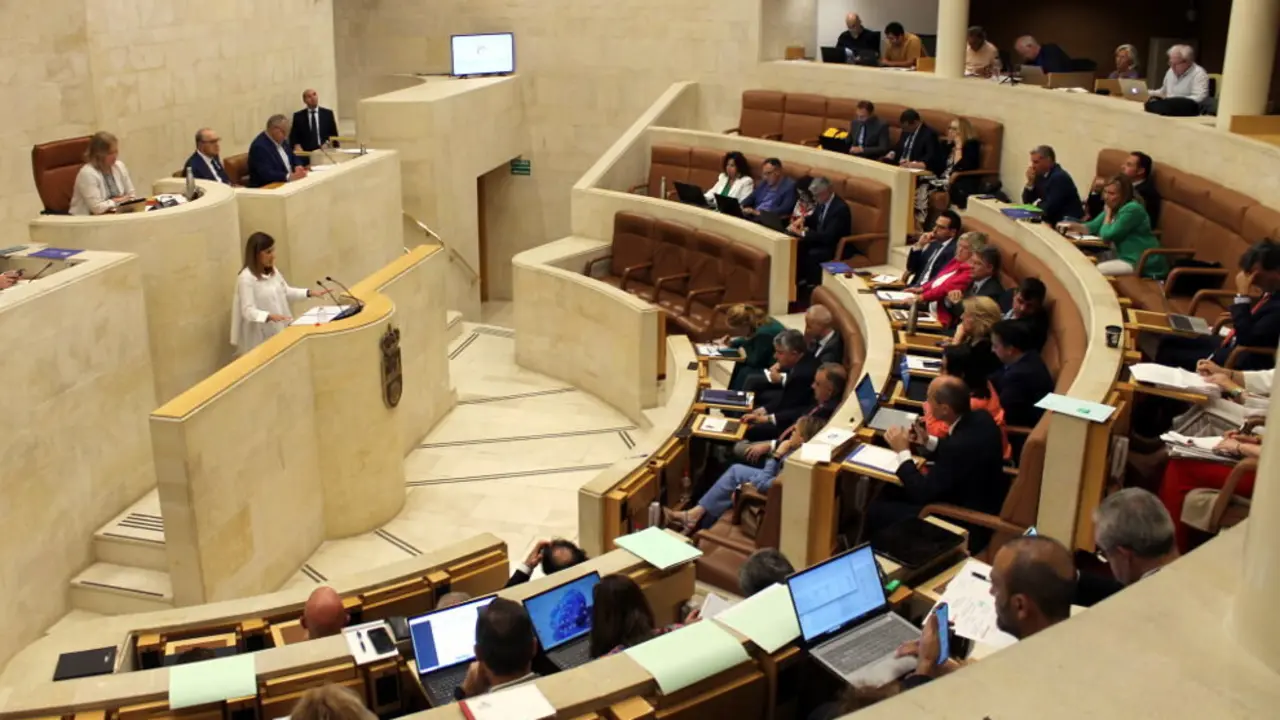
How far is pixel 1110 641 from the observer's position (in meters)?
2.64

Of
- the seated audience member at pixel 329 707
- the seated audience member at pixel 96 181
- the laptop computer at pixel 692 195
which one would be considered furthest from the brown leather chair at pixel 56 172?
the seated audience member at pixel 329 707

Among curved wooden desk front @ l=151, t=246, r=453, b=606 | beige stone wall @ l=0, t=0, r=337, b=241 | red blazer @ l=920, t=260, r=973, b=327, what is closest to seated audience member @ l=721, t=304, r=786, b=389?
red blazer @ l=920, t=260, r=973, b=327

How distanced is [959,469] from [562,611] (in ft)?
6.66

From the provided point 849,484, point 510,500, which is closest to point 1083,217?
point 849,484

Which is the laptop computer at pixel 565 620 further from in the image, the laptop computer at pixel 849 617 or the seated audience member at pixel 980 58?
the seated audience member at pixel 980 58

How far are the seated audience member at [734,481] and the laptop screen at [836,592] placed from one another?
2.49 m

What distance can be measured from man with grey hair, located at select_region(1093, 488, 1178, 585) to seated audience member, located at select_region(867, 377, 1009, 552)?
1.68 m

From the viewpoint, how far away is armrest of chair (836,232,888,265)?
10438 millimetres

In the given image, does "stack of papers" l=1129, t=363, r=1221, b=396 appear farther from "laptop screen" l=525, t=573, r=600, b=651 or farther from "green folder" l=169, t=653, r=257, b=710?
"green folder" l=169, t=653, r=257, b=710

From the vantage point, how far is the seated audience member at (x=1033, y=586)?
3.26 metres

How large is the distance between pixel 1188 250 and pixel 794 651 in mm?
5054

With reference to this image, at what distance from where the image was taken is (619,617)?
3.84 m

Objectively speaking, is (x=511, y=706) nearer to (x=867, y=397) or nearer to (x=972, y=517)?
(x=972, y=517)

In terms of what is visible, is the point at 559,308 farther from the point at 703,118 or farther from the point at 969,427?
the point at 969,427
